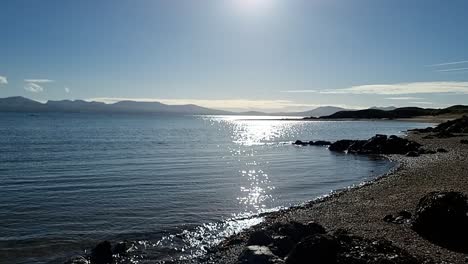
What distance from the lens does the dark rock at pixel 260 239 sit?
15258 mm

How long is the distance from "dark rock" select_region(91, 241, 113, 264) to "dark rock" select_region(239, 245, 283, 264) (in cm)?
524

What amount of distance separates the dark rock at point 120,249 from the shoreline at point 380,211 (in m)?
3.27

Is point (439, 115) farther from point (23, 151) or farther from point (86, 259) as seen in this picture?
point (86, 259)

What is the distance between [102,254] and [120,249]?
0.76 metres

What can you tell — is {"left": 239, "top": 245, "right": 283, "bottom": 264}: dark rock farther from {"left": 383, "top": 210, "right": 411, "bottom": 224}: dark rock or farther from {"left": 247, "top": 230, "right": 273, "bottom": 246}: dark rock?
{"left": 383, "top": 210, "right": 411, "bottom": 224}: dark rock

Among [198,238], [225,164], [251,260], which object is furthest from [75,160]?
[251,260]

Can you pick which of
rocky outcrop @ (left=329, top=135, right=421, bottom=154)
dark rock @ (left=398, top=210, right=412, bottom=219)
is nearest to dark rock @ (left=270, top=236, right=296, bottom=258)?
dark rock @ (left=398, top=210, right=412, bottom=219)

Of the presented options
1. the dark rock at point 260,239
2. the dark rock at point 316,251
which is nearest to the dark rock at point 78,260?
the dark rock at point 260,239

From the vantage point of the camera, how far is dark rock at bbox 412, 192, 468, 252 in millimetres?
15289

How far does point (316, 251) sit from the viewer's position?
41.4 ft

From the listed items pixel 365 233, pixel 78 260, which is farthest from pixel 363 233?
pixel 78 260

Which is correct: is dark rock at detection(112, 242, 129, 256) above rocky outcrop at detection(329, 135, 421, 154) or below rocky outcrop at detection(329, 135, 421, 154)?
below

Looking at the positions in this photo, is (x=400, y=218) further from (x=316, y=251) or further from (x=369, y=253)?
(x=316, y=251)

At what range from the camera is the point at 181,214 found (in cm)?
2228
